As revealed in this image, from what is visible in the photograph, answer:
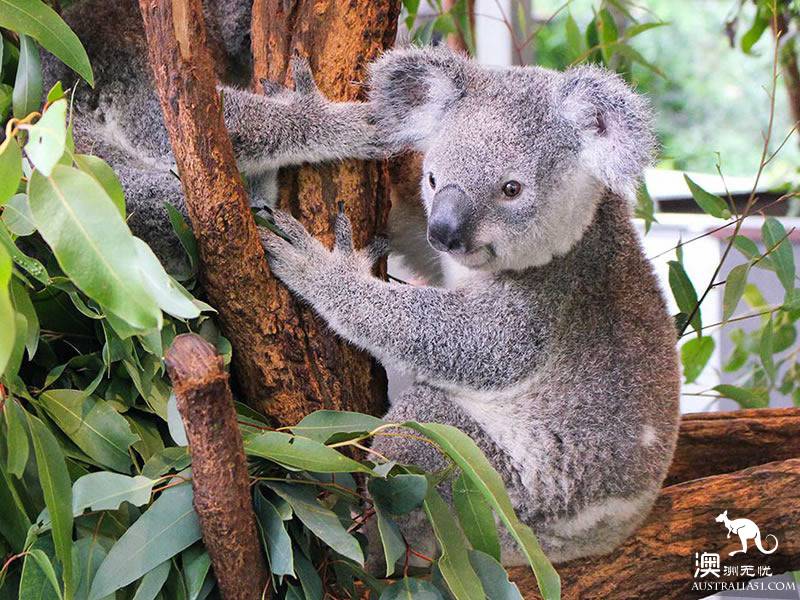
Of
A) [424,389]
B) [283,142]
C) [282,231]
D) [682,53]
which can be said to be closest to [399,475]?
[424,389]

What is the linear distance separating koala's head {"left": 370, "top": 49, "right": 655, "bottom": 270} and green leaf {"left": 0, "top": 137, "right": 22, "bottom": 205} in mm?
878

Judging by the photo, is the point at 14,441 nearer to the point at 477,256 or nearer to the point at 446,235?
the point at 446,235

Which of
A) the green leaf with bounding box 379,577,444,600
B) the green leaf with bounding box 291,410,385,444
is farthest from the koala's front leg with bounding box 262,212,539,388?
the green leaf with bounding box 379,577,444,600

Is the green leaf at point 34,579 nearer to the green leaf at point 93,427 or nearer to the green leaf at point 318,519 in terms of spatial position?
the green leaf at point 93,427

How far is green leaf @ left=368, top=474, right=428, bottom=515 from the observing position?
1523mm

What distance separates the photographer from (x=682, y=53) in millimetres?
6223

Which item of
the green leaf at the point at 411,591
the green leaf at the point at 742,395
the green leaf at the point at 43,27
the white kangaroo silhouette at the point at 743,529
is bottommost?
the green leaf at the point at 742,395

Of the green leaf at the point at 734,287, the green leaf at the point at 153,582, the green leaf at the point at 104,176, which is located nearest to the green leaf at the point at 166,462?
the green leaf at the point at 153,582

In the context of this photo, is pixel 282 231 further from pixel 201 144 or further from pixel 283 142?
pixel 201 144

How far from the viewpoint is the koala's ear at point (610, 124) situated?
184cm

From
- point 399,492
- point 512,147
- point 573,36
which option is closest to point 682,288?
point 512,147

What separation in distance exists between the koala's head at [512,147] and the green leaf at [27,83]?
71 centimetres

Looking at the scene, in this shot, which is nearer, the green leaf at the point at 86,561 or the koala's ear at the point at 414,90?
the green leaf at the point at 86,561

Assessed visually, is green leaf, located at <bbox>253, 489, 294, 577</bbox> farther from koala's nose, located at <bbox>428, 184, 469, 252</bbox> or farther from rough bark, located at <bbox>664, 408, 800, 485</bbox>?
rough bark, located at <bbox>664, 408, 800, 485</bbox>
